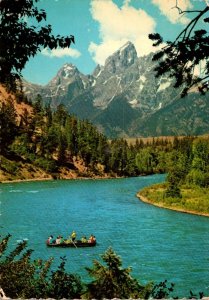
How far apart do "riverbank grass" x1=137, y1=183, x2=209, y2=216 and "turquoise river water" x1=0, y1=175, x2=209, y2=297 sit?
278cm

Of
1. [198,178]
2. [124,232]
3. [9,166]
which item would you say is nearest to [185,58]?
[124,232]

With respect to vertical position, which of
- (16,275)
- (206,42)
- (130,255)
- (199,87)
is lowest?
(130,255)

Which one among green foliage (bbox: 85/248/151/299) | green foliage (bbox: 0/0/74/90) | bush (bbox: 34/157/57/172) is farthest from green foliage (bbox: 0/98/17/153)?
green foliage (bbox: 0/0/74/90)

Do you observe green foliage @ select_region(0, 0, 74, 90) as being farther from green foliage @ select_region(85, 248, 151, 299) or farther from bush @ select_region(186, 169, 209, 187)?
bush @ select_region(186, 169, 209, 187)

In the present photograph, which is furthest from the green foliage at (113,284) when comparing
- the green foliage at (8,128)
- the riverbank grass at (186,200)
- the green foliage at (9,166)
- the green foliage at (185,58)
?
the green foliage at (8,128)

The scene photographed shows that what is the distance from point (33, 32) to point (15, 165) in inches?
6286

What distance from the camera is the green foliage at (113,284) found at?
61.7ft

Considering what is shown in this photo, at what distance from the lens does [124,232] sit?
210 ft

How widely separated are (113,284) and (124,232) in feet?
148

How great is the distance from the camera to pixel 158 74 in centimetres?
1303

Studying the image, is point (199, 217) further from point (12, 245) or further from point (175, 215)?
point (12, 245)

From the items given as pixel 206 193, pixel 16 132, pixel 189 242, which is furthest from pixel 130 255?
pixel 16 132

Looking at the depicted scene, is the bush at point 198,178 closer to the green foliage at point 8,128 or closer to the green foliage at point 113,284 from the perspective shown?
the green foliage at point 8,128

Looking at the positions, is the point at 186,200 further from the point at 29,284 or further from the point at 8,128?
the point at 8,128
